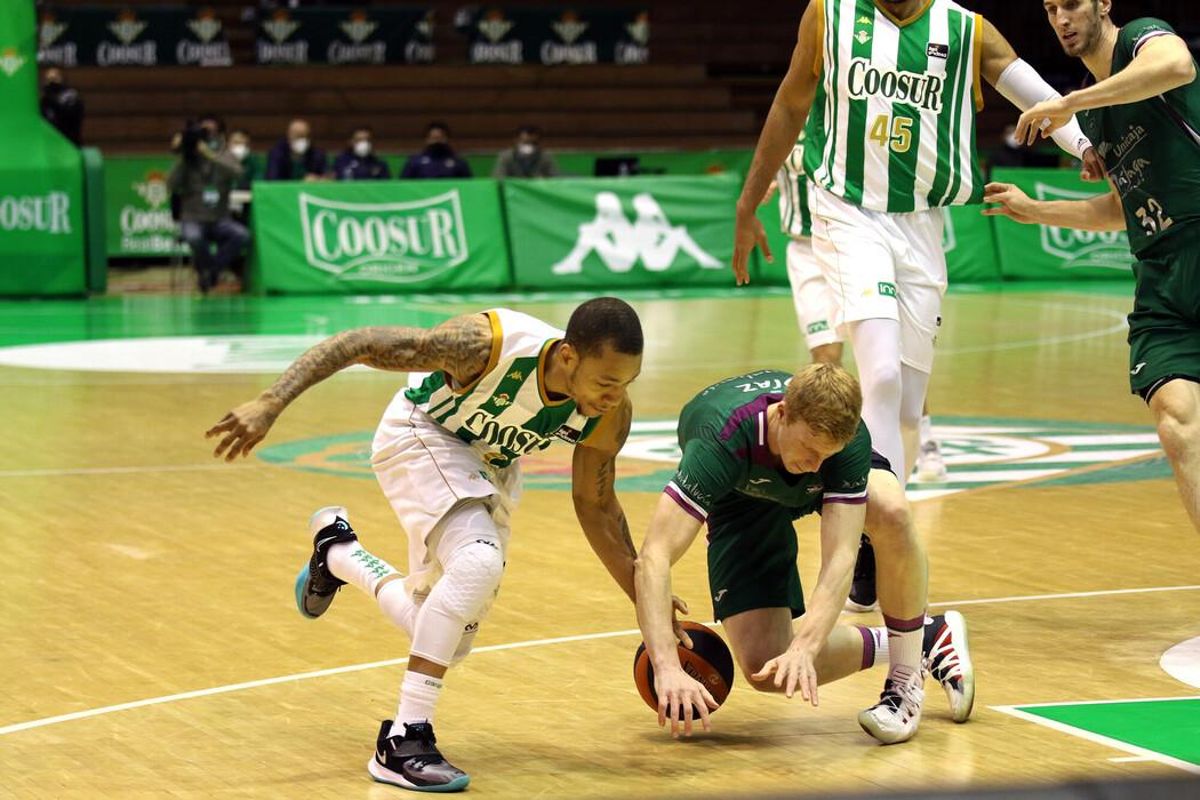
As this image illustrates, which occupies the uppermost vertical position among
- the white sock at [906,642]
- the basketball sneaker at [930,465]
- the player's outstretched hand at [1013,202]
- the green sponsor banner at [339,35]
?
the green sponsor banner at [339,35]

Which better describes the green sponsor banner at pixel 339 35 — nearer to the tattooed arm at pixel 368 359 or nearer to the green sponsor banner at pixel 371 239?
the green sponsor banner at pixel 371 239

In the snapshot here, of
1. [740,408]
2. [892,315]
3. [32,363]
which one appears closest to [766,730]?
[740,408]

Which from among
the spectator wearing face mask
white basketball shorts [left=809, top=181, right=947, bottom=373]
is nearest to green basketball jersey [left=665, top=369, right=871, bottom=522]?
white basketball shorts [left=809, top=181, right=947, bottom=373]

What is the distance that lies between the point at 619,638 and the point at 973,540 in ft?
7.69

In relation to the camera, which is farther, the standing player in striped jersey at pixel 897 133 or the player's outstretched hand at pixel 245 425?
the standing player in striped jersey at pixel 897 133

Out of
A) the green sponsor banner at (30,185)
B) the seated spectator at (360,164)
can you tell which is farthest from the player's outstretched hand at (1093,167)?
the seated spectator at (360,164)

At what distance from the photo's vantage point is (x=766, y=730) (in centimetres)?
565

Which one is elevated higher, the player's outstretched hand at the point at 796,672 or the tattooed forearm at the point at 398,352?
the tattooed forearm at the point at 398,352

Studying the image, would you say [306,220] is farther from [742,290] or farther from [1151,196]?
[1151,196]

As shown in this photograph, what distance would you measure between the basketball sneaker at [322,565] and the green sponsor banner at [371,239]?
15.7 m

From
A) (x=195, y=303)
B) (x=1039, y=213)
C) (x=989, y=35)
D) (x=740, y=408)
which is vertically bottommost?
(x=195, y=303)

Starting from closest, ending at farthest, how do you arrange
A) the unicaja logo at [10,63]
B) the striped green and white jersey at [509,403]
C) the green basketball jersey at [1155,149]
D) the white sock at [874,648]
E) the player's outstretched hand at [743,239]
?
the striped green and white jersey at [509,403] → the white sock at [874,648] → the green basketball jersey at [1155,149] → the player's outstretched hand at [743,239] → the unicaja logo at [10,63]

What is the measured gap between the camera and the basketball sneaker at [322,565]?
6.14m

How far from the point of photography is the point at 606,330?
516cm
